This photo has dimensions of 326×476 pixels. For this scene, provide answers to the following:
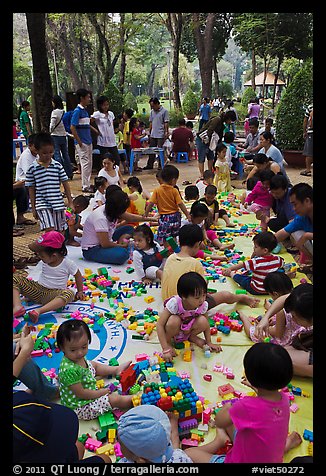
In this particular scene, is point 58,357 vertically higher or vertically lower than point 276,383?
lower

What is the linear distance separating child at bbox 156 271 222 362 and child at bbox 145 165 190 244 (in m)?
2.45

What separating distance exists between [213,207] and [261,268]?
2.51 metres

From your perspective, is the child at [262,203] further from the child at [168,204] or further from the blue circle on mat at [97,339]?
the blue circle on mat at [97,339]

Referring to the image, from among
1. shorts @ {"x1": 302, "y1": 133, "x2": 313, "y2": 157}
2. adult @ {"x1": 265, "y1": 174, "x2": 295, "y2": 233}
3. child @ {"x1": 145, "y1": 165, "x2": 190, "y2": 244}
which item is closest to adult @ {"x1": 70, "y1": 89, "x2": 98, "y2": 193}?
child @ {"x1": 145, "y1": 165, "x2": 190, "y2": 244}

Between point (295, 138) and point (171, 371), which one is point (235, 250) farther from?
point (295, 138)

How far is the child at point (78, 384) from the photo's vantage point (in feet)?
10.3

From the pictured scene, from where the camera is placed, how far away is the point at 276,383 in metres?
2.38

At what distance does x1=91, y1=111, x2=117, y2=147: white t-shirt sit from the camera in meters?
9.82

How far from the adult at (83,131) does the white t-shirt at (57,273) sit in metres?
5.16

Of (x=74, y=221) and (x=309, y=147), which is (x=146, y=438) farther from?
(x=309, y=147)

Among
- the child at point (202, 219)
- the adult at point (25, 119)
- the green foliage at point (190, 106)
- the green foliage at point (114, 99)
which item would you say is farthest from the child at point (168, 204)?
the green foliage at point (190, 106)

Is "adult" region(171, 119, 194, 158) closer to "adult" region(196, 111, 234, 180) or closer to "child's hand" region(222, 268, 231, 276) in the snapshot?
"adult" region(196, 111, 234, 180)
